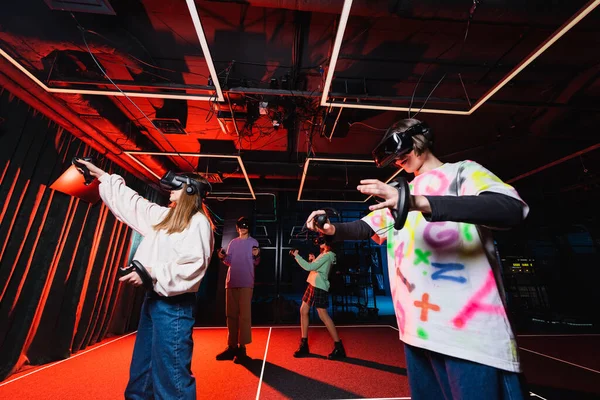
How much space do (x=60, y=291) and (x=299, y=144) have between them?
454 centimetres

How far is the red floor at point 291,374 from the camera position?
2230 mm

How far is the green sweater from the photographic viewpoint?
3.48 metres

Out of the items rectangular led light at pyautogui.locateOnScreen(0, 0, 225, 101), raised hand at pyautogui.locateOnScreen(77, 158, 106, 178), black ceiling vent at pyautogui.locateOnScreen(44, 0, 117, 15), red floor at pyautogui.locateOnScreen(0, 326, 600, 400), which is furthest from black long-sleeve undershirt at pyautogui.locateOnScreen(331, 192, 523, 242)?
black ceiling vent at pyautogui.locateOnScreen(44, 0, 117, 15)

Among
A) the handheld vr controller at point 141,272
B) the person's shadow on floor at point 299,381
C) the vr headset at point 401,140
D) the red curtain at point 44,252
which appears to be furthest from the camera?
the red curtain at point 44,252

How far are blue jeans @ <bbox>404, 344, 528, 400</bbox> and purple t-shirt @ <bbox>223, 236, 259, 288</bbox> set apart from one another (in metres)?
2.78

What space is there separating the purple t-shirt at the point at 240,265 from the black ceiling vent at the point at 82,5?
9.48ft

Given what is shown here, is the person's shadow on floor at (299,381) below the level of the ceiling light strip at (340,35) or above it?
below

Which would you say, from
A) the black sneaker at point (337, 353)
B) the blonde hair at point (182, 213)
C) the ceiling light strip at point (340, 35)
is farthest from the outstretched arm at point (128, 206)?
the black sneaker at point (337, 353)

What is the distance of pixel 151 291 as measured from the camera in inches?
57.4

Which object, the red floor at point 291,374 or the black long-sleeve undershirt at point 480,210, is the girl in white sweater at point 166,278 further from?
the black long-sleeve undershirt at point 480,210

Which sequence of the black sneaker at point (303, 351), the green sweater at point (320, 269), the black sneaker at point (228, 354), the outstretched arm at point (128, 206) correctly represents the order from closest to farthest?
the outstretched arm at point (128, 206) → the black sneaker at point (228, 354) → the black sneaker at point (303, 351) → the green sweater at point (320, 269)

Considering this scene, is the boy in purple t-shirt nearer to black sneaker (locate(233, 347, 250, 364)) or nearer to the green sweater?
black sneaker (locate(233, 347, 250, 364))

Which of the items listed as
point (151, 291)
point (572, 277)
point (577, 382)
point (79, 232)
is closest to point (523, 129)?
point (577, 382)

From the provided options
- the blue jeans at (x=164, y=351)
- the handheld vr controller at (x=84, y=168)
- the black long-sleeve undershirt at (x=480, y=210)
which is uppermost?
the handheld vr controller at (x=84, y=168)
